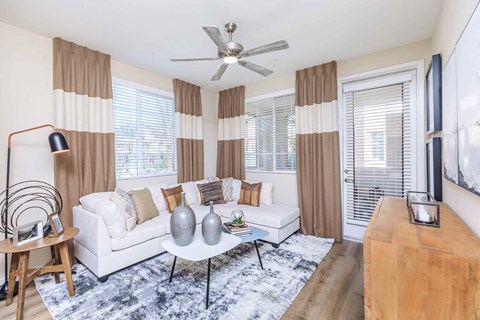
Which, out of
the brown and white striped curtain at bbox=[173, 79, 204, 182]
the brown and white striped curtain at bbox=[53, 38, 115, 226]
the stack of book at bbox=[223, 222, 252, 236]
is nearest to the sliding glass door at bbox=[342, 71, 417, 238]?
Answer: the stack of book at bbox=[223, 222, 252, 236]

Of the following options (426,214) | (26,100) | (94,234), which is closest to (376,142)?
(426,214)

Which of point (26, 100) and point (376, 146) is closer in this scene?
point (26, 100)

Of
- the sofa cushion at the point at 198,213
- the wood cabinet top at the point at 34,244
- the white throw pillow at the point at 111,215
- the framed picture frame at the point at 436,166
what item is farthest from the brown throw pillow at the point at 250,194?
the wood cabinet top at the point at 34,244

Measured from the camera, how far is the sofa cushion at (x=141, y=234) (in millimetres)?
2445

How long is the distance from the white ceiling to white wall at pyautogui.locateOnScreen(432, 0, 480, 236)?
314mm

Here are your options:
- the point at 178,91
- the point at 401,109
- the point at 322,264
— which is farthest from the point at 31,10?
the point at 401,109

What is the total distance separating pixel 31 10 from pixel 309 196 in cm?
400

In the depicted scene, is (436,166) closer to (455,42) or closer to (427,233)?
(455,42)

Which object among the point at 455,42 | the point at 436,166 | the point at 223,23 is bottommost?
the point at 436,166

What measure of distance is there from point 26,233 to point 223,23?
274 centimetres

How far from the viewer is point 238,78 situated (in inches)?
161

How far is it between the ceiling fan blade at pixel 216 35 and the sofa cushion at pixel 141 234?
2.17m

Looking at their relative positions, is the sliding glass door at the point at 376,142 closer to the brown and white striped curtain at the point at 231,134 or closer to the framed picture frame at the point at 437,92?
the framed picture frame at the point at 437,92

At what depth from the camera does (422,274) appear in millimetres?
1030
